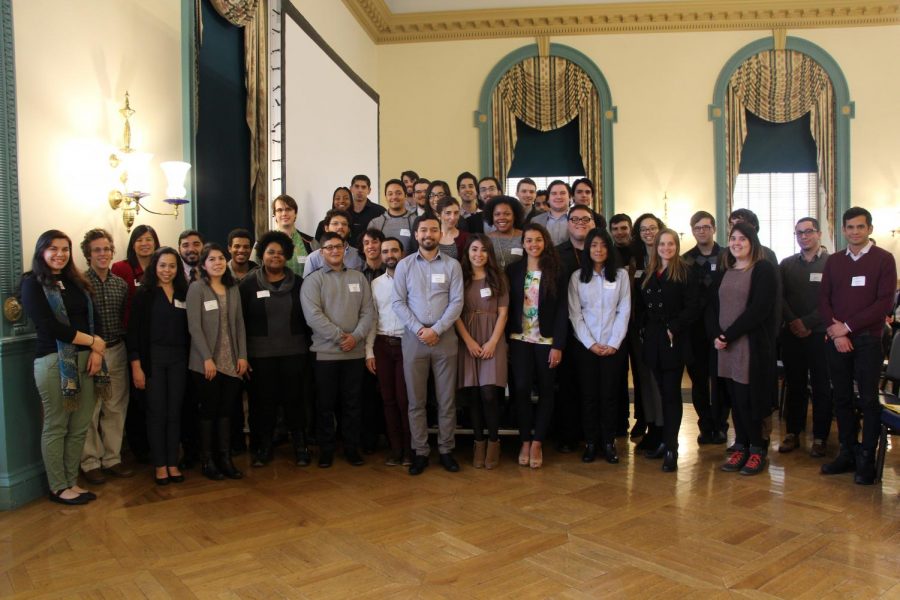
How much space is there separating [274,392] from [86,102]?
197cm

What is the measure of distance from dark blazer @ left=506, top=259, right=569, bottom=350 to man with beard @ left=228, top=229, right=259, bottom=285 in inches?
63.1

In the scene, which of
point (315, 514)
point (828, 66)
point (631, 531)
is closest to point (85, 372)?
point (315, 514)

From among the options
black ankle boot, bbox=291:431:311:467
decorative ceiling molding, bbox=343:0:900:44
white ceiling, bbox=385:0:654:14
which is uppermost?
white ceiling, bbox=385:0:654:14

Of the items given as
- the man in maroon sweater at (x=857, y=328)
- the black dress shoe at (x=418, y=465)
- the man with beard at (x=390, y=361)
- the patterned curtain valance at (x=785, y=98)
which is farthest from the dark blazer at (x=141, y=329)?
the patterned curtain valance at (x=785, y=98)

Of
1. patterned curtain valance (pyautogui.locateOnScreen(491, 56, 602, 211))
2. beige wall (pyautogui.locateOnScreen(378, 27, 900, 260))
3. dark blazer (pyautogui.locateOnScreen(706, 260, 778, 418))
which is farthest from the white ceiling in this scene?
dark blazer (pyautogui.locateOnScreen(706, 260, 778, 418))

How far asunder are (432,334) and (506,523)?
3.77 ft

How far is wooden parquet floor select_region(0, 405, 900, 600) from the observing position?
2.45 meters

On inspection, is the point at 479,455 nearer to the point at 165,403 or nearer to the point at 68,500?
the point at 165,403

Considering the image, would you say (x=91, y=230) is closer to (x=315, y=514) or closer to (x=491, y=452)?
(x=315, y=514)

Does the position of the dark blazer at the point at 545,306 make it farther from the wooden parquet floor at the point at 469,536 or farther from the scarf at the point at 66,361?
the scarf at the point at 66,361

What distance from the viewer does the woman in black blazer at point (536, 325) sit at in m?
3.93

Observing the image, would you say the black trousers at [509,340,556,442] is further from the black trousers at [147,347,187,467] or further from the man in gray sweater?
the black trousers at [147,347,187,467]

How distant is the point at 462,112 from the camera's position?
30.7ft

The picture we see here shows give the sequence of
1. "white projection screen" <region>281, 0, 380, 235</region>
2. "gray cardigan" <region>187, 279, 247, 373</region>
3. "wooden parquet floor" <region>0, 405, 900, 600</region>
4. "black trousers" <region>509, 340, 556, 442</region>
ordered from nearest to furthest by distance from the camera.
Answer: "wooden parquet floor" <region>0, 405, 900, 600</region> → "gray cardigan" <region>187, 279, 247, 373</region> → "black trousers" <region>509, 340, 556, 442</region> → "white projection screen" <region>281, 0, 380, 235</region>
